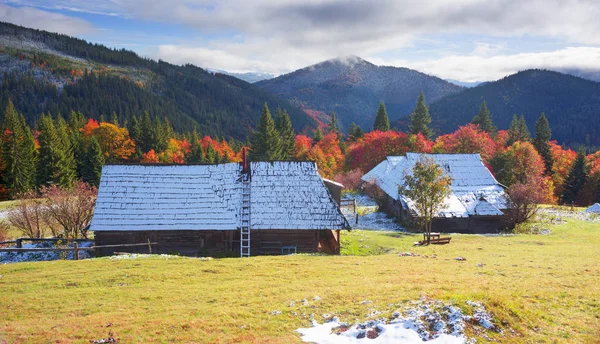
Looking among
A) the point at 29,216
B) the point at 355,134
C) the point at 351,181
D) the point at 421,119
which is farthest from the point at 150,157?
the point at 421,119

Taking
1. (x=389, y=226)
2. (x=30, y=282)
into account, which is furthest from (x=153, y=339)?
(x=389, y=226)

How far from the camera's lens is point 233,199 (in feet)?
88.7

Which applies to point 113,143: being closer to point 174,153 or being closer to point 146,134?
point 146,134

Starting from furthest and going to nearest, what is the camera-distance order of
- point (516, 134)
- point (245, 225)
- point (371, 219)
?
point (516, 134)
point (371, 219)
point (245, 225)

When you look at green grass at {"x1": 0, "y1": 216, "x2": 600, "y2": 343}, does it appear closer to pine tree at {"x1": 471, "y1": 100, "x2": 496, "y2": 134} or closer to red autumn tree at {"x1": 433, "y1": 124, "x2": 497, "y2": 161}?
red autumn tree at {"x1": 433, "y1": 124, "x2": 497, "y2": 161}

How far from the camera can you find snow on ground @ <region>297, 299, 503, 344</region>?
961 centimetres

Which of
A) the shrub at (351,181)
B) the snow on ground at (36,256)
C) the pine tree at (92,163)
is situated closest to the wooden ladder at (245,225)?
the snow on ground at (36,256)

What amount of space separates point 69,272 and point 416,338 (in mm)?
17251

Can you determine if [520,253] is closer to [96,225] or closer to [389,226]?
[389,226]

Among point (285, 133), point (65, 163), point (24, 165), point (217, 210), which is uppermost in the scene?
point (285, 133)

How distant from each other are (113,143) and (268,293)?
74.5 meters

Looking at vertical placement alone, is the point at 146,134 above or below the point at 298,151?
above

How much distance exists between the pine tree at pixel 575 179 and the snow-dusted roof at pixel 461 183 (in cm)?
4064

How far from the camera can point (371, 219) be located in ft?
139
